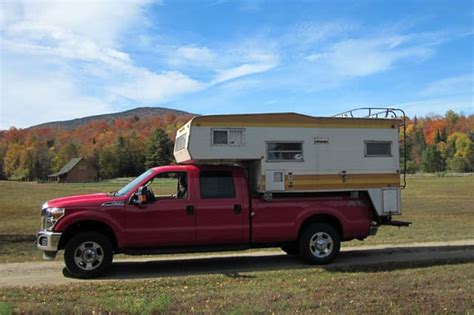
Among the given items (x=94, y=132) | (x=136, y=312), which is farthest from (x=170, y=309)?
(x=94, y=132)

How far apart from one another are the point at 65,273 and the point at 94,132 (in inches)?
6521

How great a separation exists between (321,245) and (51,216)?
16.9 ft

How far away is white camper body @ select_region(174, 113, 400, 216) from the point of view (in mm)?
10648

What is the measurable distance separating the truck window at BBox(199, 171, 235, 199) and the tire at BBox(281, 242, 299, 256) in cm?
169

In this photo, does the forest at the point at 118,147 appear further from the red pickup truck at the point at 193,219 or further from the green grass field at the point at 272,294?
the green grass field at the point at 272,294

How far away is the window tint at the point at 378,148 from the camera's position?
11.5 metres

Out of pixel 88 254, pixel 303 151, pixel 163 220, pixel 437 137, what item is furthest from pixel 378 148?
pixel 437 137

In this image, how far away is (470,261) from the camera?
11.0 metres

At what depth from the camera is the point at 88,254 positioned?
32.2 feet

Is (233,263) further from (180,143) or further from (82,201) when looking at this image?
(82,201)

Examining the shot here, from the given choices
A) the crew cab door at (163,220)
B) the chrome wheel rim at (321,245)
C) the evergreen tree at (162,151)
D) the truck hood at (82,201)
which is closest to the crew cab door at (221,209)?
the crew cab door at (163,220)

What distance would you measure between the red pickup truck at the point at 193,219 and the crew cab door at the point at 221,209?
0.7 inches

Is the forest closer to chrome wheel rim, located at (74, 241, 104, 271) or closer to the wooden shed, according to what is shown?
the wooden shed

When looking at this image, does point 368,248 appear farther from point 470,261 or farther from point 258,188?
point 258,188
